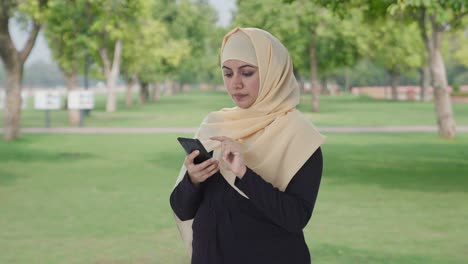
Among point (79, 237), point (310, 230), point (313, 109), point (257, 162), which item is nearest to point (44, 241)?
point (79, 237)

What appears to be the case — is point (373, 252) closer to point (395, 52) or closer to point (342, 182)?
point (342, 182)

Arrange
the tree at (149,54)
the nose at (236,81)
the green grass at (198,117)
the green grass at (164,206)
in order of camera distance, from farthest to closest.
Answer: the tree at (149,54) < the green grass at (198,117) < the green grass at (164,206) < the nose at (236,81)

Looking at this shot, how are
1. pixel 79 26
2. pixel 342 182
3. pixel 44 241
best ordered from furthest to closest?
pixel 79 26
pixel 342 182
pixel 44 241

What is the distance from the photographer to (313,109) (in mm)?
44750

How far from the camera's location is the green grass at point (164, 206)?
8242 millimetres

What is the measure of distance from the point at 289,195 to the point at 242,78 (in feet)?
1.65

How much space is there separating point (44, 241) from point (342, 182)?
20.8 feet

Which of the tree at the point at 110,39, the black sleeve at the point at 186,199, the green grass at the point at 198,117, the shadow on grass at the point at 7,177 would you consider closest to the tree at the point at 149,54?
the tree at the point at 110,39

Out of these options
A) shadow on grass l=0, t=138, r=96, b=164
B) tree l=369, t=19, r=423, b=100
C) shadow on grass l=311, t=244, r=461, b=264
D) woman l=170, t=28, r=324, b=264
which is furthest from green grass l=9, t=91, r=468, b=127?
woman l=170, t=28, r=324, b=264

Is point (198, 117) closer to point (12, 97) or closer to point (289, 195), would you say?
point (12, 97)

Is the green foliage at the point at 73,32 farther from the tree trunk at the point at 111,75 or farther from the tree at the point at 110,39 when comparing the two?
the tree trunk at the point at 111,75

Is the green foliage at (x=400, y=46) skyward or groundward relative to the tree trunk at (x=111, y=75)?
skyward

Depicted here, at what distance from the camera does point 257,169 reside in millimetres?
3184

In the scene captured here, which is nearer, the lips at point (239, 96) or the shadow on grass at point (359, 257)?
the lips at point (239, 96)
